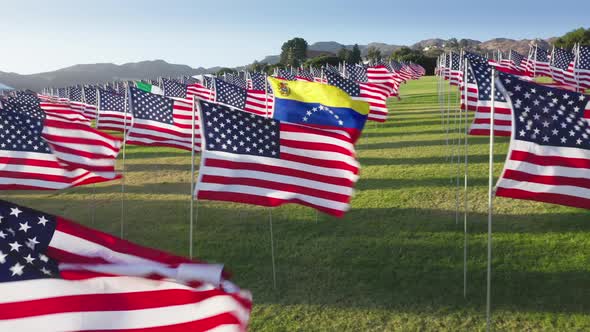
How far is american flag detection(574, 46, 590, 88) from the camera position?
21.5 metres

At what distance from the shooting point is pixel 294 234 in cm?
1079

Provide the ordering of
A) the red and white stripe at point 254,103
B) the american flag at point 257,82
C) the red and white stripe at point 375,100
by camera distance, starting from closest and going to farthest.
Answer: the red and white stripe at point 254,103, the red and white stripe at point 375,100, the american flag at point 257,82

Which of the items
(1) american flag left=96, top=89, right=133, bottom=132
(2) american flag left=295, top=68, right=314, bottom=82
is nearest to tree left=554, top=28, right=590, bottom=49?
(2) american flag left=295, top=68, right=314, bottom=82

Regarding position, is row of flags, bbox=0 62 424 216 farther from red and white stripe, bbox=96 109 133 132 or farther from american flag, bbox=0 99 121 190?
red and white stripe, bbox=96 109 133 132

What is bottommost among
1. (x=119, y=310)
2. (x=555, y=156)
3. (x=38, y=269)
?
(x=119, y=310)

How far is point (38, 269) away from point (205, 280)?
1.15 metres

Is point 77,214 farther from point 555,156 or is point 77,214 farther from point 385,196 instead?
point 555,156

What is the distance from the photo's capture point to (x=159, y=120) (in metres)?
11.2

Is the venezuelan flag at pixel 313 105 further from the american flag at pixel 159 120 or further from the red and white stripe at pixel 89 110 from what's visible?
the red and white stripe at pixel 89 110

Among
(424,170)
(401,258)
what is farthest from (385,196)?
(401,258)

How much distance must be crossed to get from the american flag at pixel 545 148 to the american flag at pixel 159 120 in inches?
274

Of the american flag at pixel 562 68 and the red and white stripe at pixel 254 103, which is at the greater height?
the american flag at pixel 562 68

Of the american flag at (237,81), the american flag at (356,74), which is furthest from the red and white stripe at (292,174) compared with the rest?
the american flag at (237,81)

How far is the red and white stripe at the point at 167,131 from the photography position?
10.9 metres
